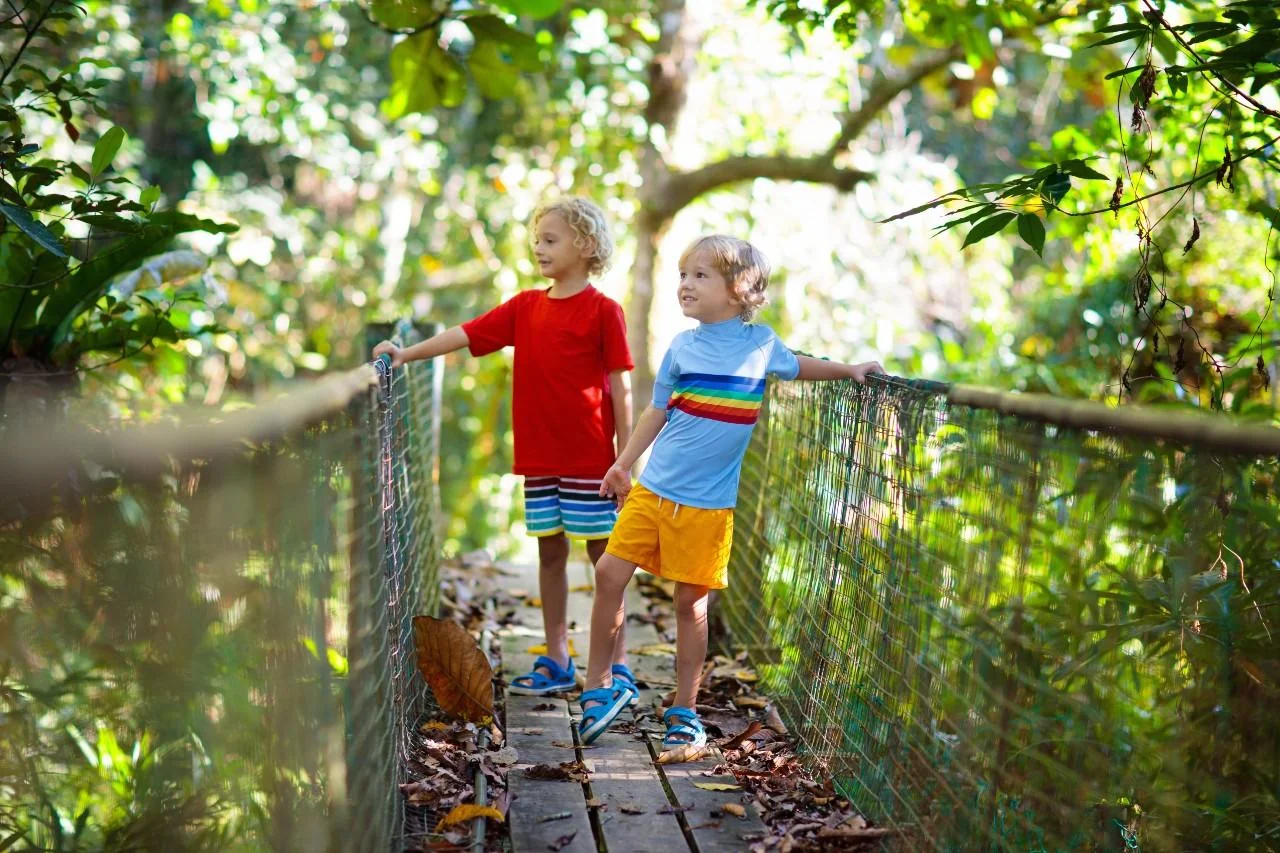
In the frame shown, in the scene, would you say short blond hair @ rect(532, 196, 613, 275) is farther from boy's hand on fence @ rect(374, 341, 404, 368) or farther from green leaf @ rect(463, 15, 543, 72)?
green leaf @ rect(463, 15, 543, 72)

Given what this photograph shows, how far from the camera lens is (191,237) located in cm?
1140

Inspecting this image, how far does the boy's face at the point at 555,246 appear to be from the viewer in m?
4.19

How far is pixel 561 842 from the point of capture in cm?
298

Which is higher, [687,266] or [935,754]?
[687,266]

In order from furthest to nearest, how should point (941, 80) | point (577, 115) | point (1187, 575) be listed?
1. point (577, 115)
2. point (941, 80)
3. point (1187, 575)

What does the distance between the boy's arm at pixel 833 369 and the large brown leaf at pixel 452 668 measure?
4.46 ft

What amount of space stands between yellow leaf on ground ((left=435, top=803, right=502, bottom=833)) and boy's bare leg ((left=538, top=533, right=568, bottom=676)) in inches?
50.3

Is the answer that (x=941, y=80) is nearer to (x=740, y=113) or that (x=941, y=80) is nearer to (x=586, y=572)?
(x=740, y=113)

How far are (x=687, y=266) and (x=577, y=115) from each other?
20.4 ft

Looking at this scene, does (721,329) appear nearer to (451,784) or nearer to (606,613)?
(606,613)

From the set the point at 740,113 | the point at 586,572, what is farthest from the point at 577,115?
the point at 586,572

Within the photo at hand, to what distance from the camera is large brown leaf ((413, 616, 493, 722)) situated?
156 inches

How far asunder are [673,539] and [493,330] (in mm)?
1054

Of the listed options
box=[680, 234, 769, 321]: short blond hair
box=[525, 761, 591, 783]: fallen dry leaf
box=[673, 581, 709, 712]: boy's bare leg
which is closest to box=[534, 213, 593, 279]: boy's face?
box=[680, 234, 769, 321]: short blond hair
